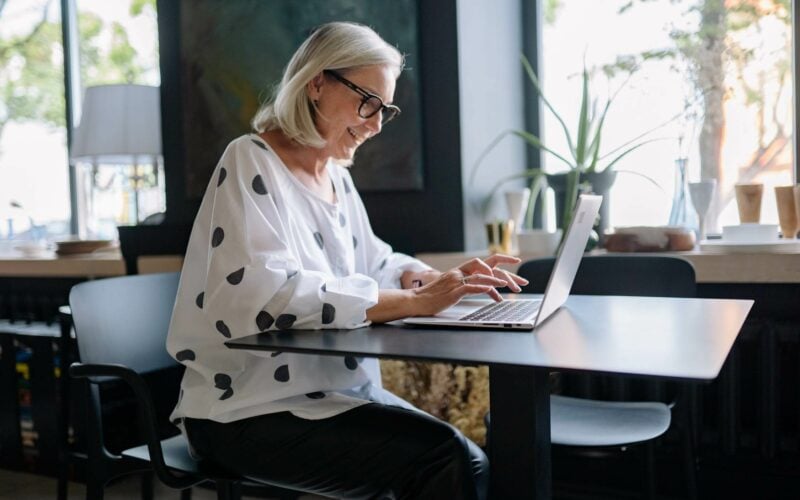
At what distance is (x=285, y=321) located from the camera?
1273 mm

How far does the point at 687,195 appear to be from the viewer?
90.4 inches

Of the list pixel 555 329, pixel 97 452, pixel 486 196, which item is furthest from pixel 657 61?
pixel 97 452

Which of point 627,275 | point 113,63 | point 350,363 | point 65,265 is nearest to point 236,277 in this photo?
point 350,363

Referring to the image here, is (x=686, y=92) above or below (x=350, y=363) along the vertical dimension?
above

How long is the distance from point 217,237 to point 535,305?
575 mm

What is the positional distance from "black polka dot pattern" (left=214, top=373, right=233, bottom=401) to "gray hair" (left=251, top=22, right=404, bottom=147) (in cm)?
48

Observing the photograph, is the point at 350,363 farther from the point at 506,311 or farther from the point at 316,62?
the point at 316,62

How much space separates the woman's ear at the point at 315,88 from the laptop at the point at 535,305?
489mm

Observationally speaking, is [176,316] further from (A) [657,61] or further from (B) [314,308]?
(A) [657,61]

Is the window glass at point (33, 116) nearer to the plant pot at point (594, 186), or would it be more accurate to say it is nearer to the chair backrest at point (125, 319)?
the chair backrest at point (125, 319)

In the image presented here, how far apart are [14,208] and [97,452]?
2504 millimetres

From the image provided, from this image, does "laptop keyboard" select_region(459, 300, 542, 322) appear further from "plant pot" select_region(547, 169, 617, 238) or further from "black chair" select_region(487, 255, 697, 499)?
"plant pot" select_region(547, 169, 617, 238)

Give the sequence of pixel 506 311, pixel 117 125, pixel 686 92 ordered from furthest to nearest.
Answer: pixel 117 125 < pixel 686 92 < pixel 506 311

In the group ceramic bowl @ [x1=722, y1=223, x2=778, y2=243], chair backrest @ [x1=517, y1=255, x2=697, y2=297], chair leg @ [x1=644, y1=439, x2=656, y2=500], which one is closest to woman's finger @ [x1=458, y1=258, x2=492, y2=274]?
chair backrest @ [x1=517, y1=255, x2=697, y2=297]
